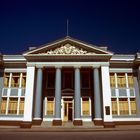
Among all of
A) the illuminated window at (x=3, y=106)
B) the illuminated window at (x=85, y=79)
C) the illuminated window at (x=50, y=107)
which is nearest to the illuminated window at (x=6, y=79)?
the illuminated window at (x=3, y=106)

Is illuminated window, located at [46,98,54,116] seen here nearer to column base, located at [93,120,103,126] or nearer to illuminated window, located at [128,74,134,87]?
column base, located at [93,120,103,126]

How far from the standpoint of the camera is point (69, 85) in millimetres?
28078

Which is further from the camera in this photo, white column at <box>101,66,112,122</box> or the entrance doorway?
the entrance doorway

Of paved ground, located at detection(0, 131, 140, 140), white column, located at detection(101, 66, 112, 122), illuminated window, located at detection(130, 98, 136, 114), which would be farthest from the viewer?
illuminated window, located at detection(130, 98, 136, 114)

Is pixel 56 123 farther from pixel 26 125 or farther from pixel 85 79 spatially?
pixel 85 79

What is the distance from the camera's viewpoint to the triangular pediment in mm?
26531

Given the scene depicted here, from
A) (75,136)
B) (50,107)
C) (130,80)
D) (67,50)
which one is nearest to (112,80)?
(130,80)

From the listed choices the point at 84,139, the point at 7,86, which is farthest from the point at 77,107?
the point at 84,139

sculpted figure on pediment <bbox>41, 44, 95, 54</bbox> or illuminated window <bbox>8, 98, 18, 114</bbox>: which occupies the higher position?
sculpted figure on pediment <bbox>41, 44, 95, 54</bbox>

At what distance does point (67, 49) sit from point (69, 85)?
469 centimetres

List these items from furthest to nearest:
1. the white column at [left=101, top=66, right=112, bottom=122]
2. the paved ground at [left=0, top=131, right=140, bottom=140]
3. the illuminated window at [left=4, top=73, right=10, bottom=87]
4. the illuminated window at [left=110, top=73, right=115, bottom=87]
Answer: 1. the illuminated window at [left=4, top=73, right=10, bottom=87]
2. the illuminated window at [left=110, top=73, right=115, bottom=87]
3. the white column at [left=101, top=66, right=112, bottom=122]
4. the paved ground at [left=0, top=131, right=140, bottom=140]

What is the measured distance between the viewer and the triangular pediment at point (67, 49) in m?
26.5

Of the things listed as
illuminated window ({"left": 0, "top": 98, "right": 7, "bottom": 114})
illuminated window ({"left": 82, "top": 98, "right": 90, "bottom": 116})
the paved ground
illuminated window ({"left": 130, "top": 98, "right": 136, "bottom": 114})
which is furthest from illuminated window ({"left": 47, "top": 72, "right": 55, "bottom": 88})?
the paved ground

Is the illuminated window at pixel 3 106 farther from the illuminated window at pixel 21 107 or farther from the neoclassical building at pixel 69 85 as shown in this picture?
the illuminated window at pixel 21 107
